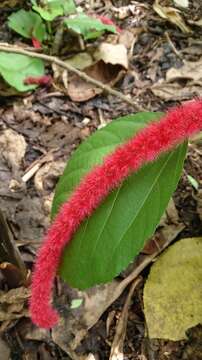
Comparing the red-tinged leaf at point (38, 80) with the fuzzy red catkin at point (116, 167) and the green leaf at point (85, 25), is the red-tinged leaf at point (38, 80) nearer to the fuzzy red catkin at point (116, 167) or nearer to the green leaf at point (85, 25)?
the green leaf at point (85, 25)

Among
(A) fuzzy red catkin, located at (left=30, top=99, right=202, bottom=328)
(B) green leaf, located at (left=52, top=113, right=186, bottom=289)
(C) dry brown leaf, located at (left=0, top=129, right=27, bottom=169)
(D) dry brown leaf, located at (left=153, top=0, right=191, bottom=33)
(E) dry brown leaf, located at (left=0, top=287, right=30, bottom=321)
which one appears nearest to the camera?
(A) fuzzy red catkin, located at (left=30, top=99, right=202, bottom=328)

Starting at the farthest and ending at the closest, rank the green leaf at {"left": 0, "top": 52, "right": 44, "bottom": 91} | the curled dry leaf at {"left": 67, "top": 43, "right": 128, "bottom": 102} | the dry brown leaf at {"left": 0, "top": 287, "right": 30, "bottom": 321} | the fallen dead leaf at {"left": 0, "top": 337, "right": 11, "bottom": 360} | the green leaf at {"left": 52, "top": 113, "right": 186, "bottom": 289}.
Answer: the curled dry leaf at {"left": 67, "top": 43, "right": 128, "bottom": 102} < the green leaf at {"left": 0, "top": 52, "right": 44, "bottom": 91} < the dry brown leaf at {"left": 0, "top": 287, "right": 30, "bottom": 321} < the fallen dead leaf at {"left": 0, "top": 337, "right": 11, "bottom": 360} < the green leaf at {"left": 52, "top": 113, "right": 186, "bottom": 289}

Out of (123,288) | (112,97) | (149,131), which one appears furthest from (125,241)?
(112,97)

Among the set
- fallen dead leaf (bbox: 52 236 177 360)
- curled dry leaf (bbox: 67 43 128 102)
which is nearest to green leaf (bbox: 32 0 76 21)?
curled dry leaf (bbox: 67 43 128 102)

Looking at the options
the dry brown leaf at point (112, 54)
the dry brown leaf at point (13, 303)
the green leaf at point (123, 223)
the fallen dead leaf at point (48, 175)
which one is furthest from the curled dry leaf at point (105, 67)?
the green leaf at point (123, 223)

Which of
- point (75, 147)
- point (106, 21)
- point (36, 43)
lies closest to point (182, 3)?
point (106, 21)

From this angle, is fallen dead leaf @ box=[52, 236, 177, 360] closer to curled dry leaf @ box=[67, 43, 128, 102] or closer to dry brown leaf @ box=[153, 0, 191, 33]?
curled dry leaf @ box=[67, 43, 128, 102]
